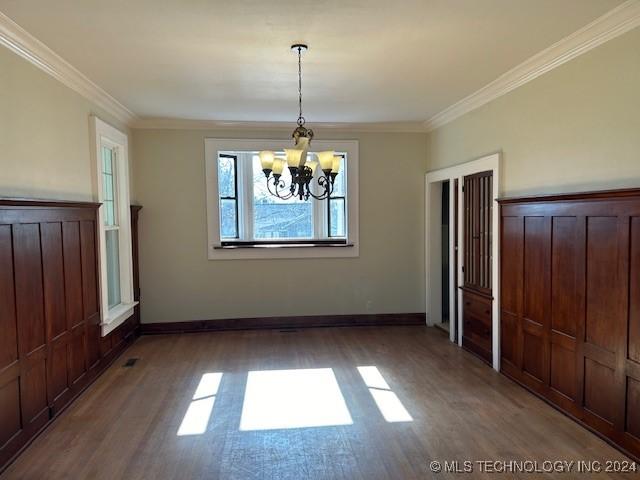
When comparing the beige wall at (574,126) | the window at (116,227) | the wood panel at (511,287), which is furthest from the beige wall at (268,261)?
the wood panel at (511,287)

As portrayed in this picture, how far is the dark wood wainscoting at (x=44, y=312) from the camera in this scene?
2.84 metres

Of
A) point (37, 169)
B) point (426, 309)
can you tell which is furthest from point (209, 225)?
point (426, 309)

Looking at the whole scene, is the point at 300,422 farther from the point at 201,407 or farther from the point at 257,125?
the point at 257,125

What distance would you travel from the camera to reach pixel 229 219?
6.14 m

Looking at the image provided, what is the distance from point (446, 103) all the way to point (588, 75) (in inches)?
75.5

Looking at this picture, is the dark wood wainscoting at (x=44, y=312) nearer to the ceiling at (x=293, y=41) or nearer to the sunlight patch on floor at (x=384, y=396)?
the ceiling at (x=293, y=41)

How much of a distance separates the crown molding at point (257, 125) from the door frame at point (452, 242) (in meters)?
0.75

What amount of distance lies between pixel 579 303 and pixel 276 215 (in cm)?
395

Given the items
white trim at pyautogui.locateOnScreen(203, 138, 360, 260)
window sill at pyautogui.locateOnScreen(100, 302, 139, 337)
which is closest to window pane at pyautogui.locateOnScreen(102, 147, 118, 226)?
window sill at pyautogui.locateOnScreen(100, 302, 139, 337)

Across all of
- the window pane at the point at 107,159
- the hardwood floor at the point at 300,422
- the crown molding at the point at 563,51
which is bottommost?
the hardwood floor at the point at 300,422

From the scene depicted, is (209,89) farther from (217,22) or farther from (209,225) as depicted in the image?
(209,225)

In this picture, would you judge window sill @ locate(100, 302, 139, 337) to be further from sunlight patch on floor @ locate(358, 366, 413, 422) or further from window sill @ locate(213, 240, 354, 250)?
sunlight patch on floor @ locate(358, 366, 413, 422)

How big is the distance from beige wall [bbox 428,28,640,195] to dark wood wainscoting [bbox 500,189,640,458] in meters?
0.19

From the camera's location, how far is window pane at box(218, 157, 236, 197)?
605 centimetres
